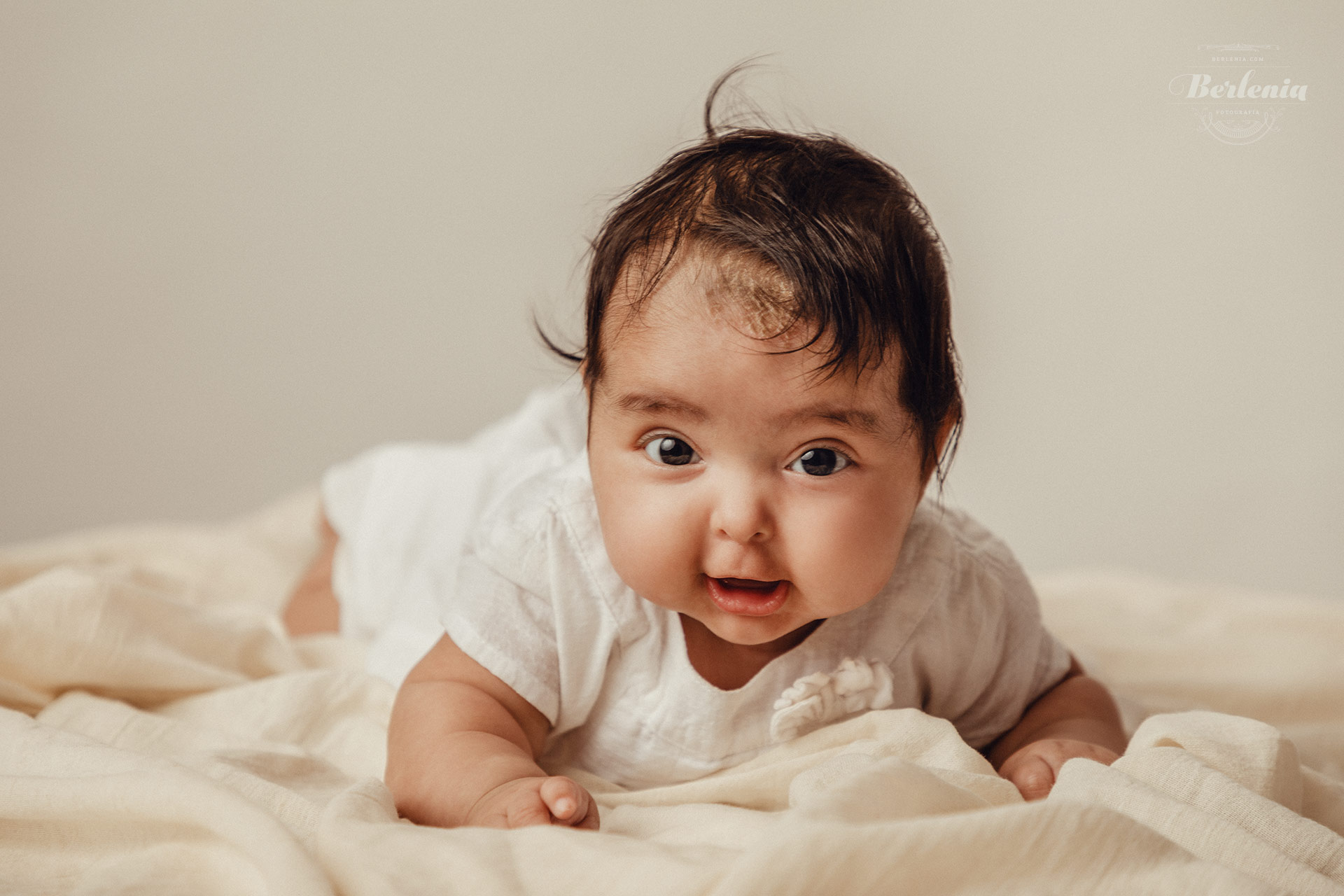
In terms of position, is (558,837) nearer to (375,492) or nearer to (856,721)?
(856,721)

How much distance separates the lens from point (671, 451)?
2.53ft

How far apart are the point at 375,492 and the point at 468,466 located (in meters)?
0.13

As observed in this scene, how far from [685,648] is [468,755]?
0.62 feet

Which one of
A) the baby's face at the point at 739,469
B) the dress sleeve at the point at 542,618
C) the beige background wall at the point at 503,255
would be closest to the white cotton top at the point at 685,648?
the dress sleeve at the point at 542,618

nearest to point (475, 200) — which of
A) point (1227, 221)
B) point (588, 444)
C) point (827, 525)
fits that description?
point (1227, 221)

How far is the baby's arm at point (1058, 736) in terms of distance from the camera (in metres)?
0.85

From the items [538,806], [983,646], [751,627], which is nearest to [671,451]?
[751,627]

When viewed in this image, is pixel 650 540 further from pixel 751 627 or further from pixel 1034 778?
pixel 1034 778

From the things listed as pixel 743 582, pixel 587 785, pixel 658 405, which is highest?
pixel 658 405

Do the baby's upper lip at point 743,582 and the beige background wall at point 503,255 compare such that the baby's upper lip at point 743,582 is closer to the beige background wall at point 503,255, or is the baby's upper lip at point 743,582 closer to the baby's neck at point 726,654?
the baby's neck at point 726,654

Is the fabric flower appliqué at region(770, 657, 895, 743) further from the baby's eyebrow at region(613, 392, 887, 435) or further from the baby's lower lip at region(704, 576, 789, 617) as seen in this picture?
the baby's eyebrow at region(613, 392, 887, 435)

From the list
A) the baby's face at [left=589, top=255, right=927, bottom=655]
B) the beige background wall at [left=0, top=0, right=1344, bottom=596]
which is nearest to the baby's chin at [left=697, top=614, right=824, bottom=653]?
the baby's face at [left=589, top=255, right=927, bottom=655]

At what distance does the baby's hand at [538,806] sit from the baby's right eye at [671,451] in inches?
8.5

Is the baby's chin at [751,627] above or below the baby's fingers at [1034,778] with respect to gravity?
above
